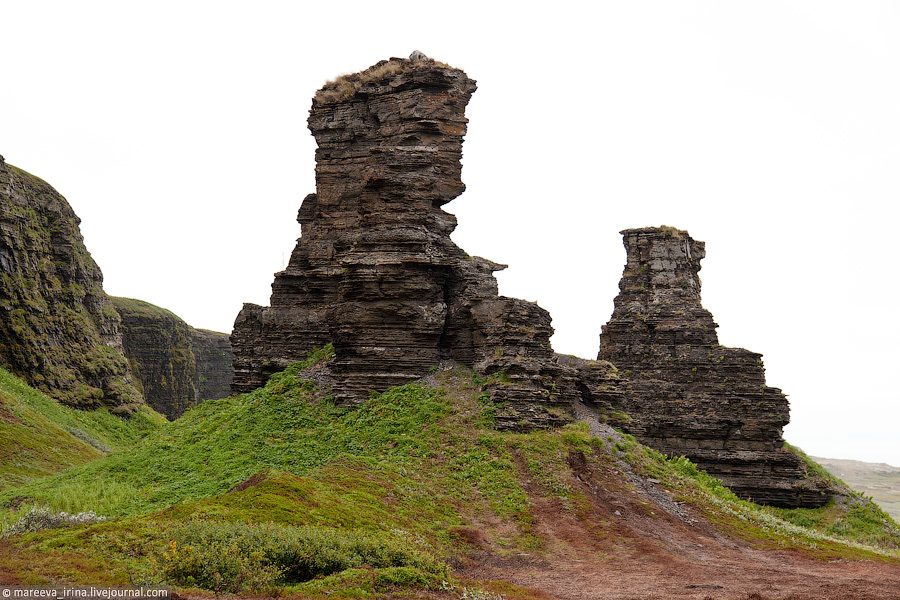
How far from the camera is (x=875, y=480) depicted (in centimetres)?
13750

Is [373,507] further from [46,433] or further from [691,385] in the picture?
[691,385]

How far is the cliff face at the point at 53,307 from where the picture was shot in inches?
2192

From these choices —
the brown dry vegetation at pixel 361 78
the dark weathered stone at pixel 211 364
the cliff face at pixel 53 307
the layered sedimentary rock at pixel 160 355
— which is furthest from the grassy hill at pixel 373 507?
the dark weathered stone at pixel 211 364

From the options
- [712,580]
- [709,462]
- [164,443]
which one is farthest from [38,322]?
[712,580]

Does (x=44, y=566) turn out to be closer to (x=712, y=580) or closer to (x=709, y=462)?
(x=712, y=580)

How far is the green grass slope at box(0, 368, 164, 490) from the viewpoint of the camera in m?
36.9

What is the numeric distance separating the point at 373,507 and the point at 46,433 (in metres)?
28.9

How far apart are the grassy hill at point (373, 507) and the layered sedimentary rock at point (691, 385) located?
812 centimetres

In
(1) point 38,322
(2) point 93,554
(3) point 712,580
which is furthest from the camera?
(1) point 38,322

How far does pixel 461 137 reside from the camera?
112 feet

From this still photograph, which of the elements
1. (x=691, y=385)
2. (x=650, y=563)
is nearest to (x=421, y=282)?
(x=650, y=563)

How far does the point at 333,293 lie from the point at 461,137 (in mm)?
10108

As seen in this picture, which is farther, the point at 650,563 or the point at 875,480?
the point at 875,480

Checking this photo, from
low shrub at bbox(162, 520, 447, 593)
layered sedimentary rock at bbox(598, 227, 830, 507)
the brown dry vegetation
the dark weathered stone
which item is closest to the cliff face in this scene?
the dark weathered stone
